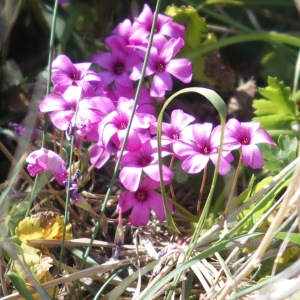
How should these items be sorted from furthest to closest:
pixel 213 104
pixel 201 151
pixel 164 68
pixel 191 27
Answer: pixel 191 27 < pixel 164 68 < pixel 201 151 < pixel 213 104

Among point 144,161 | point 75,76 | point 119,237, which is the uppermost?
point 75,76

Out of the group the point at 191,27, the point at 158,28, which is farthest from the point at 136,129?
the point at 191,27

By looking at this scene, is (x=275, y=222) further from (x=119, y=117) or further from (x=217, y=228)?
(x=119, y=117)

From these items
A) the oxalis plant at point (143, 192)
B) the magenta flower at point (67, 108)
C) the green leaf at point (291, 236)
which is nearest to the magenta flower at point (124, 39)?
the oxalis plant at point (143, 192)

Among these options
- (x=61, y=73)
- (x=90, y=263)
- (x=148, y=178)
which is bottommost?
(x=90, y=263)

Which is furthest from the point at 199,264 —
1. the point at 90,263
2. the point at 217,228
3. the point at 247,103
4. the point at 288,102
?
the point at 247,103

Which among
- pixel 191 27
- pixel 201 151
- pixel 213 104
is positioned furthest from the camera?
pixel 191 27

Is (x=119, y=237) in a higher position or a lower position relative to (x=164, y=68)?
lower

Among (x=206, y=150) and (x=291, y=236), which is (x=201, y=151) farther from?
(x=291, y=236)
